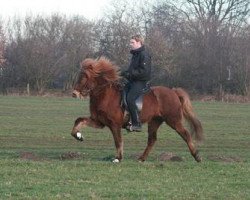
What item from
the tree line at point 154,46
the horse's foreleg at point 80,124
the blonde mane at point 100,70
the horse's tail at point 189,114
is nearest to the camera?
the horse's foreleg at point 80,124

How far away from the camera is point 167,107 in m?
14.8

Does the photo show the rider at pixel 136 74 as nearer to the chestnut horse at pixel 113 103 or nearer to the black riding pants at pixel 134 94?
the black riding pants at pixel 134 94

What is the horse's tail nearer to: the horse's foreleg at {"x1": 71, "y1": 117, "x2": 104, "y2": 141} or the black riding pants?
the black riding pants

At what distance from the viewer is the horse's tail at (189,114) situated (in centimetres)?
1544

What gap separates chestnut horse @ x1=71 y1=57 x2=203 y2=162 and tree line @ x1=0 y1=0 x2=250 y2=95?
185 ft

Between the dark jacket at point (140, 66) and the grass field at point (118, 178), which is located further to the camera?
the dark jacket at point (140, 66)

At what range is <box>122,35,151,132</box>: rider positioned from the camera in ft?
46.5

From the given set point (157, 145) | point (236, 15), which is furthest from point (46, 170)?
point (236, 15)

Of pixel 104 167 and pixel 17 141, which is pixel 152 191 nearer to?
pixel 104 167

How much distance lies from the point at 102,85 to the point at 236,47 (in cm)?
6433

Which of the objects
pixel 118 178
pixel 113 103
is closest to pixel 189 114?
pixel 113 103

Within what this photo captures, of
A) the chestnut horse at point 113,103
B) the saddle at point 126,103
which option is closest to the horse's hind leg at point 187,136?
the chestnut horse at point 113,103

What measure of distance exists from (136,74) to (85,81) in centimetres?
122

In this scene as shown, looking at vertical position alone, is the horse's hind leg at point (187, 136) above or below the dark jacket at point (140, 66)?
below
